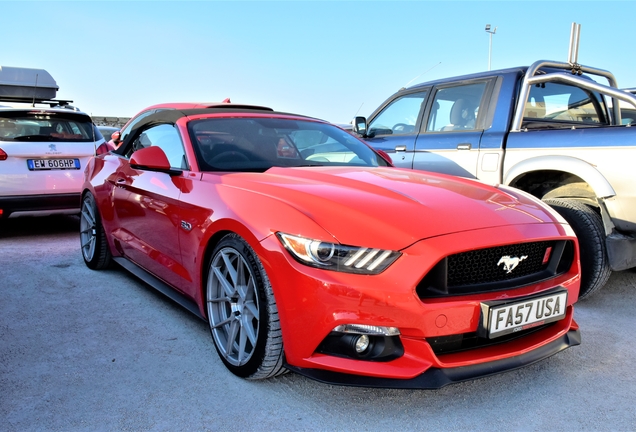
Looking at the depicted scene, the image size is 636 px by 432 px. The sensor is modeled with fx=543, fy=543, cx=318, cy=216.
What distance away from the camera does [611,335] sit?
3.38m

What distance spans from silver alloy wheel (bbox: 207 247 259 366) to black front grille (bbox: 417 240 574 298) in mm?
865

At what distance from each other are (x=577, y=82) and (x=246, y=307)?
10.6 feet

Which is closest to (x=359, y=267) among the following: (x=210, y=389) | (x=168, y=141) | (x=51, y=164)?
(x=210, y=389)

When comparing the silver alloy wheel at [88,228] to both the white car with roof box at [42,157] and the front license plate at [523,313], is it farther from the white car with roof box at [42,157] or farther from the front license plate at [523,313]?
the front license plate at [523,313]

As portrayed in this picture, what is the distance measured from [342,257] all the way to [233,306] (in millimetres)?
823

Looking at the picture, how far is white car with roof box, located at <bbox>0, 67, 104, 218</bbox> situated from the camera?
597cm

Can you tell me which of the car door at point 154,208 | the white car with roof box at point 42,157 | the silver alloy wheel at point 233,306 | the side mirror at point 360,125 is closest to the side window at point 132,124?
the car door at point 154,208

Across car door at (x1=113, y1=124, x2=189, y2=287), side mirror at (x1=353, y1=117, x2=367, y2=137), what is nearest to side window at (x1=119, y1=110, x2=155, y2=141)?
car door at (x1=113, y1=124, x2=189, y2=287)

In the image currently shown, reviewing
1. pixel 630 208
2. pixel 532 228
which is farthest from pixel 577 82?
pixel 532 228

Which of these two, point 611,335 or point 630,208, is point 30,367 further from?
point 630,208

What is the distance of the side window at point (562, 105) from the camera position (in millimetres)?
4809

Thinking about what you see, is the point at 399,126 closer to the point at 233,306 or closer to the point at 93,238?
the point at 93,238

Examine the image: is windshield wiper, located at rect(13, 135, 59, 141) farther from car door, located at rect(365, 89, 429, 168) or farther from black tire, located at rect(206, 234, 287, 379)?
black tire, located at rect(206, 234, 287, 379)

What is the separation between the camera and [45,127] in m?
6.36
